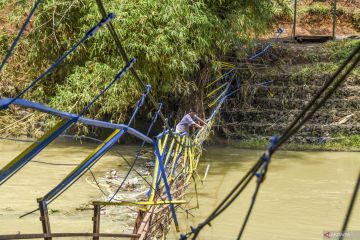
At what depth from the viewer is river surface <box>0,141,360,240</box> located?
5.54m

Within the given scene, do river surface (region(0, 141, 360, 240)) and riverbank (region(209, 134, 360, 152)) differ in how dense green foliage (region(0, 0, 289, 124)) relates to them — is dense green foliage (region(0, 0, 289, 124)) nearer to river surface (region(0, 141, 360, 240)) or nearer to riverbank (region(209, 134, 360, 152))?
river surface (region(0, 141, 360, 240))

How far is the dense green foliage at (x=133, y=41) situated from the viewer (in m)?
8.66

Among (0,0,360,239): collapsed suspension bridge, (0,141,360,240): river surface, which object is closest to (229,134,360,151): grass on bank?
(0,141,360,240): river surface

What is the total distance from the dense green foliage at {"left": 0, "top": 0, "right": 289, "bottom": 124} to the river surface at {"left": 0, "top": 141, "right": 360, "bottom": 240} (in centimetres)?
105

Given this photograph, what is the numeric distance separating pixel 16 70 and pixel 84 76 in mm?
3007

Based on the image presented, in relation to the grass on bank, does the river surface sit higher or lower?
lower

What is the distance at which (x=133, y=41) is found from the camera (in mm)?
8617

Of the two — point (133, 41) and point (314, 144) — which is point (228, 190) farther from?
point (314, 144)

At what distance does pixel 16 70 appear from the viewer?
37.7 ft

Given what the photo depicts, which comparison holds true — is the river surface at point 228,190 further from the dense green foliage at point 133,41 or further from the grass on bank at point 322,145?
the dense green foliage at point 133,41

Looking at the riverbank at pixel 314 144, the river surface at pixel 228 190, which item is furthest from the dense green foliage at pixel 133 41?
the riverbank at pixel 314 144

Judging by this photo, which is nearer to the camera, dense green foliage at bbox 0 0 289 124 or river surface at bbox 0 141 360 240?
river surface at bbox 0 141 360 240

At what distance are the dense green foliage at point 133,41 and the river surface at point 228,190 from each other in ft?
3.44

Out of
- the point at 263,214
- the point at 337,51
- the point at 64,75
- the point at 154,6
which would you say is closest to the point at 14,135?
the point at 64,75
